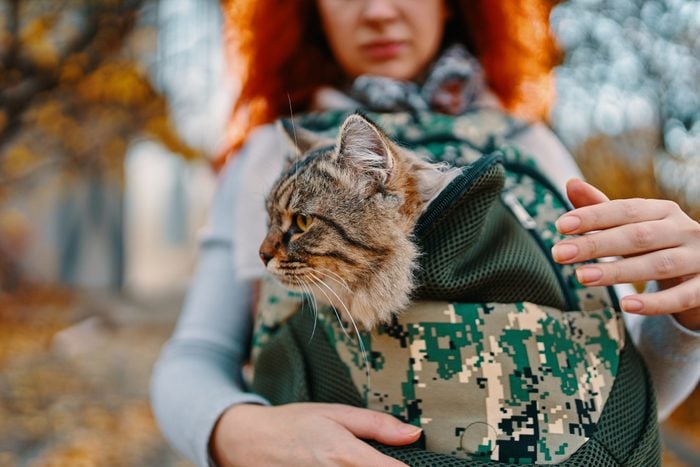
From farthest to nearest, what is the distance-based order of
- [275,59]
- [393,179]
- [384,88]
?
1. [275,59]
2. [384,88]
3. [393,179]

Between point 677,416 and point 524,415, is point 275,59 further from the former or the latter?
point 677,416

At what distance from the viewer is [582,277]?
1.07 metres

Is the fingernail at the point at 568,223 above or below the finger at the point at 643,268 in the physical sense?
above

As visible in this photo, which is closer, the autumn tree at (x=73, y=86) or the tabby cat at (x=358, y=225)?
the tabby cat at (x=358, y=225)

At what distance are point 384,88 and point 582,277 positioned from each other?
0.81 meters

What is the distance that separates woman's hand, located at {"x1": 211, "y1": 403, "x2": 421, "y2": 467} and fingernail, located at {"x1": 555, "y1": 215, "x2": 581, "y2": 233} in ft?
1.61

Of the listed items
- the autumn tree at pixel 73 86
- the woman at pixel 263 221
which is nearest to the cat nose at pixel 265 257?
the woman at pixel 263 221

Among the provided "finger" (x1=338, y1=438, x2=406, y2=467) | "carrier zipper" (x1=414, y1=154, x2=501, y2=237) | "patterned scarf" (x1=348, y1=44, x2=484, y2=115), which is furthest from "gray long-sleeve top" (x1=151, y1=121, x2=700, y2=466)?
"carrier zipper" (x1=414, y1=154, x2=501, y2=237)

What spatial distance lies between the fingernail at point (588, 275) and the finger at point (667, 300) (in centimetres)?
8

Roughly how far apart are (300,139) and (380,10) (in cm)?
50

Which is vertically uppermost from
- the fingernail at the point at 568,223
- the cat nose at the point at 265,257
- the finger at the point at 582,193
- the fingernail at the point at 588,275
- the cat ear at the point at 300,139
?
the cat ear at the point at 300,139

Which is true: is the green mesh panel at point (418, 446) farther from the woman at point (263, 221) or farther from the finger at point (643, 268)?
the finger at point (643, 268)

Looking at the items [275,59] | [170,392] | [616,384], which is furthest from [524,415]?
[275,59]

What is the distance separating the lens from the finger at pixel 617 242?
1071mm
